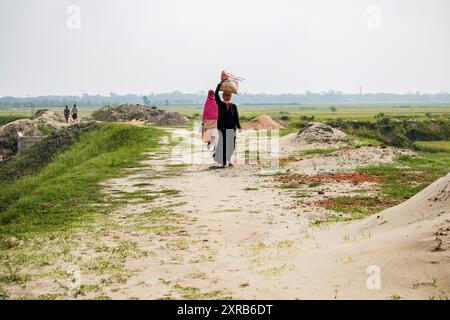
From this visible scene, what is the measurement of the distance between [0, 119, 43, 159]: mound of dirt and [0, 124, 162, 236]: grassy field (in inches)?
296

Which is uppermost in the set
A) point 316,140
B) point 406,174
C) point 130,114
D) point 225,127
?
point 225,127

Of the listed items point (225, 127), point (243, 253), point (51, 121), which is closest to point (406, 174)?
point (225, 127)

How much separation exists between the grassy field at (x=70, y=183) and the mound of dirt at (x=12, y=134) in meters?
7.52

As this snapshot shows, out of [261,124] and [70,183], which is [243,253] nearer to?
[70,183]

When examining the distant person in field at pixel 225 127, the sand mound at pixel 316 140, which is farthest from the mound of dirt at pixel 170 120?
the distant person in field at pixel 225 127

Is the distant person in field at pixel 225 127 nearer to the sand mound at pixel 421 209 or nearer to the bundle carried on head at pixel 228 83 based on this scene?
the bundle carried on head at pixel 228 83

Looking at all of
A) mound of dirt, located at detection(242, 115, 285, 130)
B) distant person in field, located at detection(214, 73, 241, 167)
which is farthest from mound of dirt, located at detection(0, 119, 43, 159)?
distant person in field, located at detection(214, 73, 241, 167)

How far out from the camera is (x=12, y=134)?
3512cm

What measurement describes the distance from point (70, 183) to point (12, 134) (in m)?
24.0

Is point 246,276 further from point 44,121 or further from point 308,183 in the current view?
point 44,121

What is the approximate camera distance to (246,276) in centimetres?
595

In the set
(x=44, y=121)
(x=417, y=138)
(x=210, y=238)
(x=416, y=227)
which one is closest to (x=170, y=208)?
(x=210, y=238)

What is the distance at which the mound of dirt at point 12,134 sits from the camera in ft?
114

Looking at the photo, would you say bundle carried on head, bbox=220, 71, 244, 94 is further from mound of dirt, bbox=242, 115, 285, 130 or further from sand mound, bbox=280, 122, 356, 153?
mound of dirt, bbox=242, 115, 285, 130
